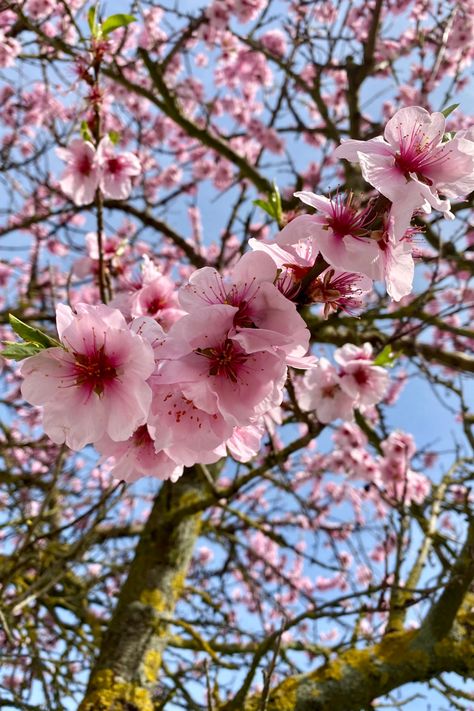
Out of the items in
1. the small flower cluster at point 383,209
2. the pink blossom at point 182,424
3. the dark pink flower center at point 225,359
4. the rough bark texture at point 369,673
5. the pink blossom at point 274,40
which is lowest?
the rough bark texture at point 369,673

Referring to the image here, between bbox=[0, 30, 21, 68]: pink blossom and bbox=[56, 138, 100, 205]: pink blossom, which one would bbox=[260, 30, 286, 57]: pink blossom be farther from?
bbox=[56, 138, 100, 205]: pink blossom

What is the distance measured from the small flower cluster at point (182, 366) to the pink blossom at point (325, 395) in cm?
133

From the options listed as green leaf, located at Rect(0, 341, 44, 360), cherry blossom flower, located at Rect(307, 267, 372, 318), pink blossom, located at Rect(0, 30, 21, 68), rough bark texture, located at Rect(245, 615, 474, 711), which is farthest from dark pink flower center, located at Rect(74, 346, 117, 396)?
pink blossom, located at Rect(0, 30, 21, 68)

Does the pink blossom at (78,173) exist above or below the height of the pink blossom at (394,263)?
above

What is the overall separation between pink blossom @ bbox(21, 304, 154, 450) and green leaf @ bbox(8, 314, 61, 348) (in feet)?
0.06

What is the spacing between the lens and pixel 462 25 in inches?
224

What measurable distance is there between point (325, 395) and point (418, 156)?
151 cm

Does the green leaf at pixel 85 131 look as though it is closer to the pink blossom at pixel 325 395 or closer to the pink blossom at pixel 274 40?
the pink blossom at pixel 325 395

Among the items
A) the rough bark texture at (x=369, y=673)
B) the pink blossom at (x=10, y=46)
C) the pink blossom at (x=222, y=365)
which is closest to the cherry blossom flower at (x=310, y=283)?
the pink blossom at (x=222, y=365)

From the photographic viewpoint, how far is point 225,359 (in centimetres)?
96

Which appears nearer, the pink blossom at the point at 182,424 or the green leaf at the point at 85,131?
the pink blossom at the point at 182,424

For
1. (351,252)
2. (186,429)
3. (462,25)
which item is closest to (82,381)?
(186,429)

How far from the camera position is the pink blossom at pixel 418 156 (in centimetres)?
92

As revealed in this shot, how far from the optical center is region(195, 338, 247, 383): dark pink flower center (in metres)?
0.95
